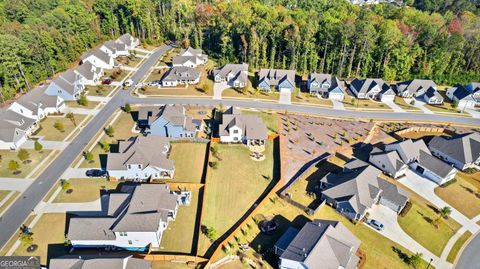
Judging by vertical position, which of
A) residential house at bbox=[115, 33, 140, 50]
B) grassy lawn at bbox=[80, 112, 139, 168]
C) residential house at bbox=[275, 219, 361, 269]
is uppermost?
residential house at bbox=[115, 33, 140, 50]

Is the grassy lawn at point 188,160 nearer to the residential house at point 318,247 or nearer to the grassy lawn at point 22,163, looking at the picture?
the residential house at point 318,247

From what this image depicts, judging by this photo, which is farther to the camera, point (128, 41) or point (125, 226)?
point (128, 41)

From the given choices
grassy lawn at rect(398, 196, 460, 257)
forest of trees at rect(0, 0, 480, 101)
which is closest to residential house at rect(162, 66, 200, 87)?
forest of trees at rect(0, 0, 480, 101)

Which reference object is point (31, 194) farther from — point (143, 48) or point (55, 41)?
point (143, 48)

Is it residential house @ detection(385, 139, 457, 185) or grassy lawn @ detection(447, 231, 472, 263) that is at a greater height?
residential house @ detection(385, 139, 457, 185)

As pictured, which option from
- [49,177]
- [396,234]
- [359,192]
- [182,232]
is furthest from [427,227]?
[49,177]

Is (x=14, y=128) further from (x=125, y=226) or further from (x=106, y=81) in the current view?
(x=125, y=226)

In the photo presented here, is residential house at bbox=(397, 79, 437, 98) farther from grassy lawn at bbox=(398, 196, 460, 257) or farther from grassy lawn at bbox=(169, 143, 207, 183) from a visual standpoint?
grassy lawn at bbox=(169, 143, 207, 183)
